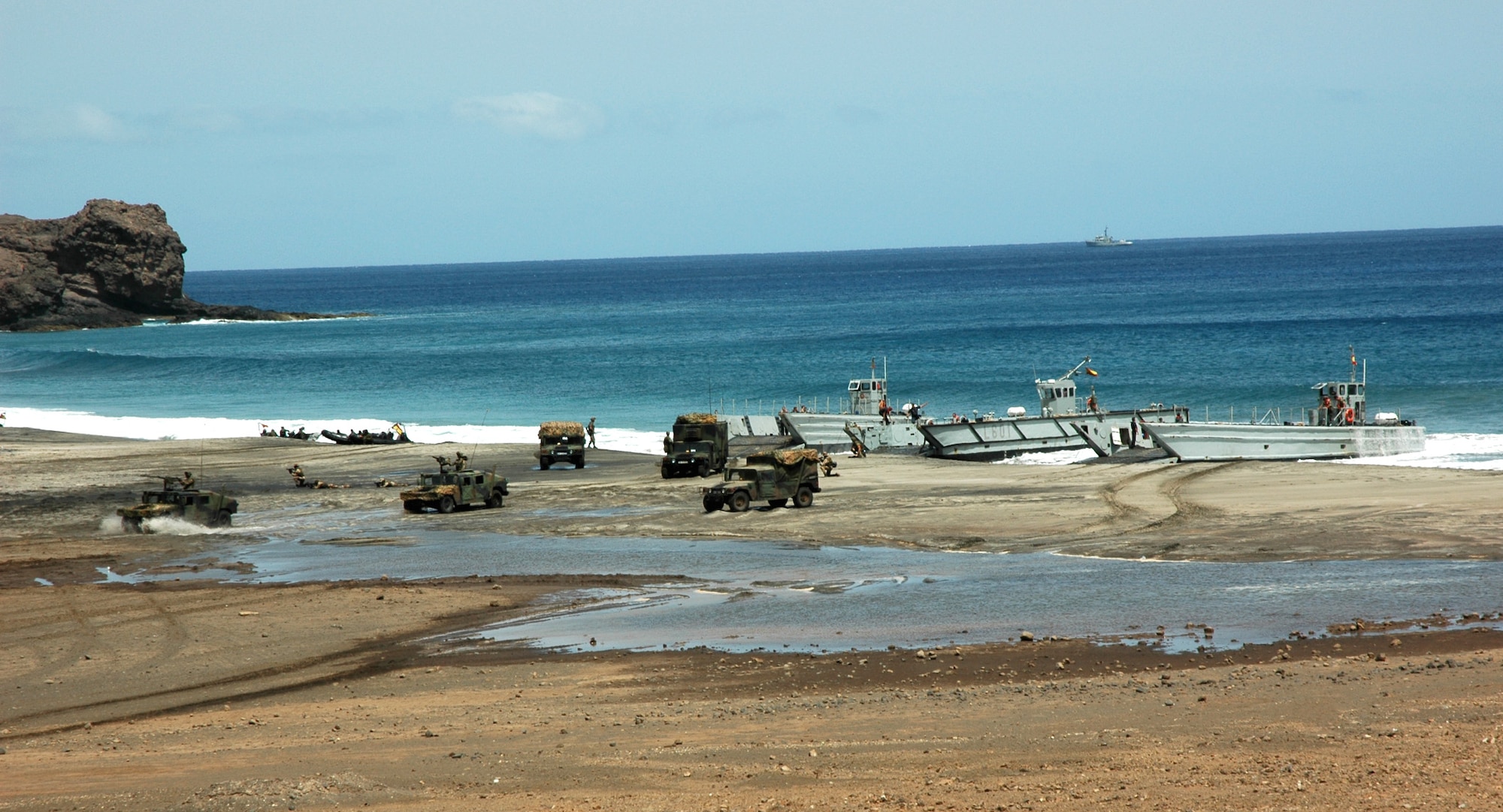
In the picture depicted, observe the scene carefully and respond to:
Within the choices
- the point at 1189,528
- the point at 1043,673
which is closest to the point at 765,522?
the point at 1189,528

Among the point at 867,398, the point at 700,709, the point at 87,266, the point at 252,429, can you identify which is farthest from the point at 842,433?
the point at 87,266

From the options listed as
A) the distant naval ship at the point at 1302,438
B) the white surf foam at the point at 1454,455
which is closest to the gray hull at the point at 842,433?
the distant naval ship at the point at 1302,438

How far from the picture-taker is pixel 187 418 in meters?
67.1

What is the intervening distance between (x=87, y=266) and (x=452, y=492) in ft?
390

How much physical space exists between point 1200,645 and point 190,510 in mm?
24539

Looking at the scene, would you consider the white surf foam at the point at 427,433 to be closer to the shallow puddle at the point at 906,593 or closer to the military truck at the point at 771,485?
the military truck at the point at 771,485

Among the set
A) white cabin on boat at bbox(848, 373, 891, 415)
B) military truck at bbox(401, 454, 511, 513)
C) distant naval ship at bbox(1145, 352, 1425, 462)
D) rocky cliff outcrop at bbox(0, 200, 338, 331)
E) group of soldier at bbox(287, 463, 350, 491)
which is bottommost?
group of soldier at bbox(287, 463, 350, 491)

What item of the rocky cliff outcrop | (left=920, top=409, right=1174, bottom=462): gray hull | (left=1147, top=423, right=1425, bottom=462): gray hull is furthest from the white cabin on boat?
the rocky cliff outcrop

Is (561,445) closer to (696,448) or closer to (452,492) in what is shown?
(696,448)

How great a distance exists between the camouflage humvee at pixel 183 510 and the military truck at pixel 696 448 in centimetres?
1293

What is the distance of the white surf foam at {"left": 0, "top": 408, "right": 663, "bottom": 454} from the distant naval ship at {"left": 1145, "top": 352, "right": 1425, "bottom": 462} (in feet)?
65.0

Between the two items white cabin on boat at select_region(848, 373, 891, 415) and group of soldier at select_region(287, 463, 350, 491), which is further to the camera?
white cabin on boat at select_region(848, 373, 891, 415)

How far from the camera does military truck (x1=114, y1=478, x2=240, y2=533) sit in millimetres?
32781

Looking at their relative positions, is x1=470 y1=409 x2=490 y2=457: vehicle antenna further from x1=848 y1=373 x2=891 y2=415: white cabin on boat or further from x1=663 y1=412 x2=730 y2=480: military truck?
x1=848 y1=373 x2=891 y2=415: white cabin on boat
